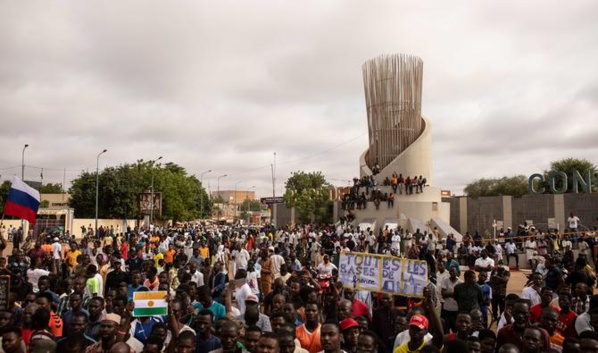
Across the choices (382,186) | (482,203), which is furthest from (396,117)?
(482,203)

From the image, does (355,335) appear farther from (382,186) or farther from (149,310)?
(382,186)

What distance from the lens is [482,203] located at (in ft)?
128

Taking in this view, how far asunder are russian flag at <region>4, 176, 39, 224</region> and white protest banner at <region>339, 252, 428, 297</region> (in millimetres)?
8276

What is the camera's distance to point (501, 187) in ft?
237

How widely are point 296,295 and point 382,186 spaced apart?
93.0 ft

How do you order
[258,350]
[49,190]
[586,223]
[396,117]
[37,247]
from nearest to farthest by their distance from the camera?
[258,350] → [37,247] → [586,223] → [396,117] → [49,190]

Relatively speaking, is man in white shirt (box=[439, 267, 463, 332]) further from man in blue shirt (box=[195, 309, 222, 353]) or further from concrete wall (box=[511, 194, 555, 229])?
concrete wall (box=[511, 194, 555, 229])

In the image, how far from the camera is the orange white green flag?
222 inches

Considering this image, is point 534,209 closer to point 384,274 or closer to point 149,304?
point 384,274

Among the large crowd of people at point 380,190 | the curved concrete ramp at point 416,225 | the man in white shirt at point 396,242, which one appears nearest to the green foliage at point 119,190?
the large crowd of people at point 380,190

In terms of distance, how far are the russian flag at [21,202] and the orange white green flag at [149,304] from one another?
767 cm

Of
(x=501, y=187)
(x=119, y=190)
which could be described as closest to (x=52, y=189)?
(x=119, y=190)

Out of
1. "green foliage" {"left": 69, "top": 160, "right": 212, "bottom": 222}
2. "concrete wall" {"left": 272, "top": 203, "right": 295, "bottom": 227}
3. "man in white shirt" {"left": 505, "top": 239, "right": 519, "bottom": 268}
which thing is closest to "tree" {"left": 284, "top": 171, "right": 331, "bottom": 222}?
"concrete wall" {"left": 272, "top": 203, "right": 295, "bottom": 227}

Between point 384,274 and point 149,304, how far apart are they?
3449 millimetres
